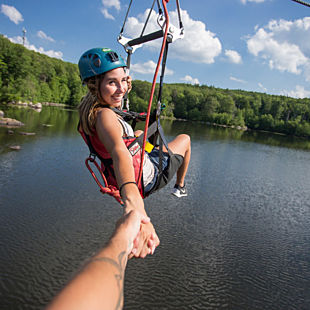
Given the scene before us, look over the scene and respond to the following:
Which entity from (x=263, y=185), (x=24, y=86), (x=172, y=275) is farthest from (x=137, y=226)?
(x=24, y=86)

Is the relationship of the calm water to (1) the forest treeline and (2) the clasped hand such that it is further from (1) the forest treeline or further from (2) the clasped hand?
(1) the forest treeline

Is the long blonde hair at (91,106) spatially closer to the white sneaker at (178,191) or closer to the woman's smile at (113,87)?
the woman's smile at (113,87)

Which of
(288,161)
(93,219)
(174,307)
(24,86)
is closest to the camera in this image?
(174,307)

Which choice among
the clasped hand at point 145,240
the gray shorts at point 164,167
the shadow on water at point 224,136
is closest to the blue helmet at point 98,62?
the gray shorts at point 164,167

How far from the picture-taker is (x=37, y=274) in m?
12.5

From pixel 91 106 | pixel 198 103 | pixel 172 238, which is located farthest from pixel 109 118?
pixel 198 103

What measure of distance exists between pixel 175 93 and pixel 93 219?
243 feet

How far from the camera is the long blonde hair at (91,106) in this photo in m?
1.92

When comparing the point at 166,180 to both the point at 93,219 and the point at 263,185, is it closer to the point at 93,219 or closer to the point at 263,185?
the point at 93,219

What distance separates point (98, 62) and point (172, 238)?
14.6 metres

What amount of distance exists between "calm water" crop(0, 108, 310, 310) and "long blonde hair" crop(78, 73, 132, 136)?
11.7 meters

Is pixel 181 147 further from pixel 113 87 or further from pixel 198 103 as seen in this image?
pixel 198 103

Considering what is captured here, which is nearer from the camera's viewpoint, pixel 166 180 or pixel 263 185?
pixel 166 180

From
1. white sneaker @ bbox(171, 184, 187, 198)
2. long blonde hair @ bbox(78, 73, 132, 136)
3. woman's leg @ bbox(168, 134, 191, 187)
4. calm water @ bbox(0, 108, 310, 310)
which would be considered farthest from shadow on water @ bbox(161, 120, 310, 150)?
long blonde hair @ bbox(78, 73, 132, 136)
